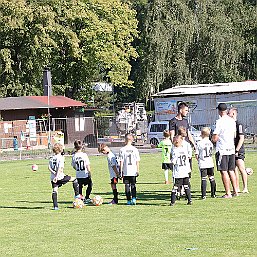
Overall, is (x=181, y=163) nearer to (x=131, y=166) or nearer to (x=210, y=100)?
(x=131, y=166)

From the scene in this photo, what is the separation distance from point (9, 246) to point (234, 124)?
714 centimetres

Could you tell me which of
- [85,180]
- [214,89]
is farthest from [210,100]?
[85,180]

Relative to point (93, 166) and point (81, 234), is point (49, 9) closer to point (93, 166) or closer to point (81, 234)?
point (93, 166)

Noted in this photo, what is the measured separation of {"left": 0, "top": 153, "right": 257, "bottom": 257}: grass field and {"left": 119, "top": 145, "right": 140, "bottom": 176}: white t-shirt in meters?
0.79

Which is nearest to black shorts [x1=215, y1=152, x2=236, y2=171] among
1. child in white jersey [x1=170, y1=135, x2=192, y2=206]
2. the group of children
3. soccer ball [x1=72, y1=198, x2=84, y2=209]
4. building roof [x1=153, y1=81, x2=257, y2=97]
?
the group of children

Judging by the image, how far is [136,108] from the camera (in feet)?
199

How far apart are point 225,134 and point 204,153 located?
0.85 metres

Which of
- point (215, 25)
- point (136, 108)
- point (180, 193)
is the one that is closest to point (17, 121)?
point (136, 108)

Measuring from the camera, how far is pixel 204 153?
57.6ft

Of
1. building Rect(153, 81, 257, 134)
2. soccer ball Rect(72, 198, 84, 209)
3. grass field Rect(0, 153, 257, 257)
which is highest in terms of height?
building Rect(153, 81, 257, 134)

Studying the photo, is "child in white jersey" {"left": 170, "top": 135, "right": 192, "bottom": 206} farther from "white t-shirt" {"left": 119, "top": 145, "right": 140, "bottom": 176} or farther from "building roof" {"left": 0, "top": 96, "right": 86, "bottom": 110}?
"building roof" {"left": 0, "top": 96, "right": 86, "bottom": 110}

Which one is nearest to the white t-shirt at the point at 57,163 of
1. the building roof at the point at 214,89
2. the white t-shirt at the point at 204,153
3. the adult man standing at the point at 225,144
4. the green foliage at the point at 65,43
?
the white t-shirt at the point at 204,153

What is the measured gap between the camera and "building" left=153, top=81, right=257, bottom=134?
170 ft

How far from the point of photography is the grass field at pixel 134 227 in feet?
36.0
